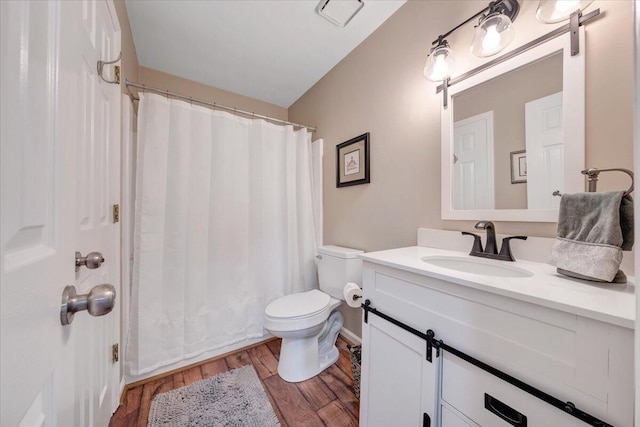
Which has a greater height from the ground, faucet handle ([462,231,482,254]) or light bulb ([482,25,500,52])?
light bulb ([482,25,500,52])

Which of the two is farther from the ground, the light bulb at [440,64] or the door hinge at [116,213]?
the light bulb at [440,64]

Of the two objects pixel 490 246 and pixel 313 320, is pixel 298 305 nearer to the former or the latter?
pixel 313 320

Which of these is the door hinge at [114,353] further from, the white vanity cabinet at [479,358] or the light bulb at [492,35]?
the light bulb at [492,35]

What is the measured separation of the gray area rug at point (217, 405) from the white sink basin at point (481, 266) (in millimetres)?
1176

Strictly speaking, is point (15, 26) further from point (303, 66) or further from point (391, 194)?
point (303, 66)

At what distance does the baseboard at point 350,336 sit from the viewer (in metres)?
1.78

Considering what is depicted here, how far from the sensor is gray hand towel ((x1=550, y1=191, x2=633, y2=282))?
646 mm

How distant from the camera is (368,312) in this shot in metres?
1.06

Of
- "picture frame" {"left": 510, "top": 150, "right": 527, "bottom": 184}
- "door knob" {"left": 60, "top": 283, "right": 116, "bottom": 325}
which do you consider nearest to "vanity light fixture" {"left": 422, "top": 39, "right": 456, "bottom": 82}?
"picture frame" {"left": 510, "top": 150, "right": 527, "bottom": 184}

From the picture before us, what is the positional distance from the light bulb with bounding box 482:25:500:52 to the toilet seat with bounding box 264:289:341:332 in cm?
161

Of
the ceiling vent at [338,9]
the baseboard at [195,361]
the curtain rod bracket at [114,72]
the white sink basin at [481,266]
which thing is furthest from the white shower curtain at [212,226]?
the white sink basin at [481,266]

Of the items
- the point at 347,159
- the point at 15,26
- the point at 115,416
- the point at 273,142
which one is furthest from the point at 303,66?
the point at 115,416

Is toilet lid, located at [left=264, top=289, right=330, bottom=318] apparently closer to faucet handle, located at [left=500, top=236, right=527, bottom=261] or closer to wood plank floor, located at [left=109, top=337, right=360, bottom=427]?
wood plank floor, located at [left=109, top=337, right=360, bottom=427]

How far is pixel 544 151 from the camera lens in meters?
0.94
